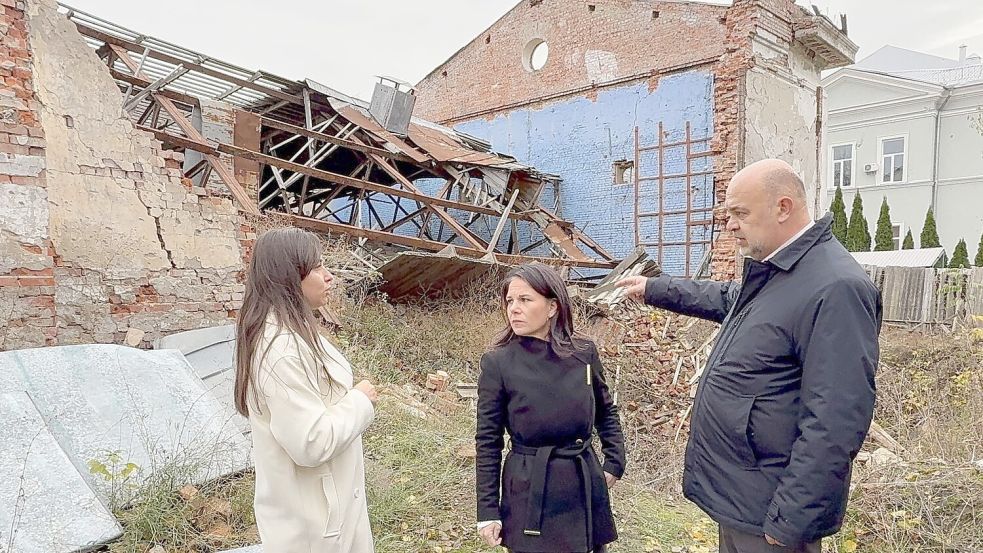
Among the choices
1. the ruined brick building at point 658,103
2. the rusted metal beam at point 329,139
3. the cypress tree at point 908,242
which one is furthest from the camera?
the cypress tree at point 908,242

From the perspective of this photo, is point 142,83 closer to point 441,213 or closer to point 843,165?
point 441,213

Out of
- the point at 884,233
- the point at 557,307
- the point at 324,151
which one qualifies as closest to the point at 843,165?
the point at 884,233

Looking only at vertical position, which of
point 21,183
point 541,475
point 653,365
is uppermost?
point 21,183

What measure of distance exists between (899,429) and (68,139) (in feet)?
29.4

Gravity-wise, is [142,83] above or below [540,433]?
above

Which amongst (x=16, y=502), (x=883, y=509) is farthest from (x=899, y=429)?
(x=16, y=502)

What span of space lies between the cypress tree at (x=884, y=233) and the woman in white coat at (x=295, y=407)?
23.7m

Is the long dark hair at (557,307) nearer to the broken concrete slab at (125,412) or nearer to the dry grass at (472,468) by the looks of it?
the dry grass at (472,468)

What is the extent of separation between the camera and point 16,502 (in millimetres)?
3098

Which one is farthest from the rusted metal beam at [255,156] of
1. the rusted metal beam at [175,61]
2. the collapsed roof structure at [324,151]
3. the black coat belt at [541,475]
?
the black coat belt at [541,475]

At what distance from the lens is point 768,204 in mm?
2031

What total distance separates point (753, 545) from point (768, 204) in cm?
118

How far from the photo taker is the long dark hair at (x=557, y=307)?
94.0 inches

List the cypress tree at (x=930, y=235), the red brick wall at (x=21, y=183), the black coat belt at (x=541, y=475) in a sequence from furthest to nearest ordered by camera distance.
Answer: the cypress tree at (x=930, y=235) → the red brick wall at (x=21, y=183) → the black coat belt at (x=541, y=475)
